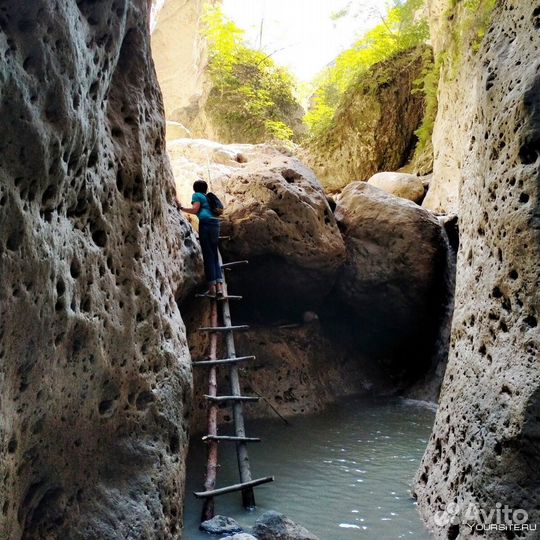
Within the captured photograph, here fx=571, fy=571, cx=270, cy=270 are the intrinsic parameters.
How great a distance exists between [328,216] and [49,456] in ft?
23.2

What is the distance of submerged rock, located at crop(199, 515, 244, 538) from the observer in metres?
5.16

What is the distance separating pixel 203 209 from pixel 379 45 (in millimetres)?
10674

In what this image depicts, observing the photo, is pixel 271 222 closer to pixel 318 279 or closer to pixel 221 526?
pixel 318 279

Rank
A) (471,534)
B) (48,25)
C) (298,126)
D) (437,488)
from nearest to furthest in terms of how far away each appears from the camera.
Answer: (48,25), (471,534), (437,488), (298,126)

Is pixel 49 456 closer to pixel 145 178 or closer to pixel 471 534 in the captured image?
pixel 145 178

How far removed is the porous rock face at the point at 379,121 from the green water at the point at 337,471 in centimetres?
813

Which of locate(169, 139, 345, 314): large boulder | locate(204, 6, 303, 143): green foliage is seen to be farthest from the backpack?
locate(204, 6, 303, 143): green foliage

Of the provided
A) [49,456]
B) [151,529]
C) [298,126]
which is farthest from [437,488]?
[298,126]

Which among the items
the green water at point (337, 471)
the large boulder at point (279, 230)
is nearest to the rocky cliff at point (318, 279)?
the large boulder at point (279, 230)

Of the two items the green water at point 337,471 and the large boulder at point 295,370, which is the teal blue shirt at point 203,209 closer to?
the large boulder at point 295,370

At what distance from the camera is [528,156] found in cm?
482

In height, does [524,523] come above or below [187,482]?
above

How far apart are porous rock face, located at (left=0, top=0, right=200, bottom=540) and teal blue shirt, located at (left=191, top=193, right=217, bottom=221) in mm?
2139

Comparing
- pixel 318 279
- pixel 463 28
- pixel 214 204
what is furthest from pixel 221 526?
pixel 463 28
